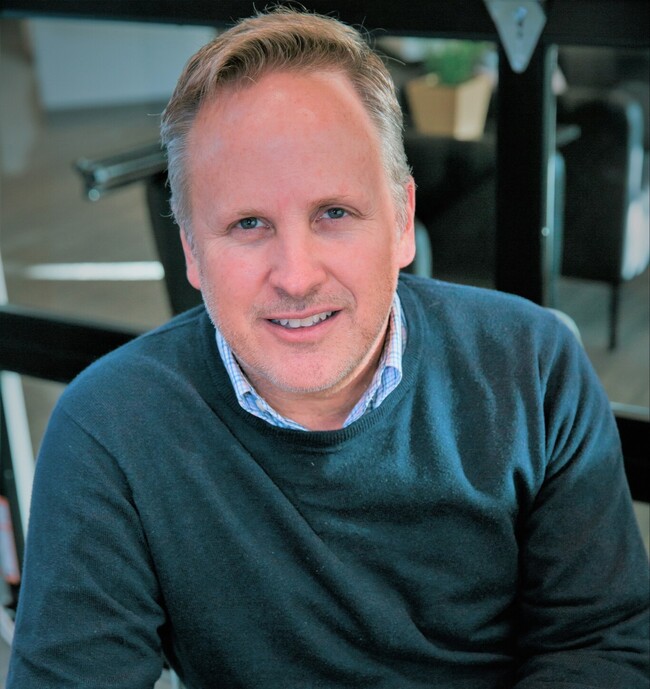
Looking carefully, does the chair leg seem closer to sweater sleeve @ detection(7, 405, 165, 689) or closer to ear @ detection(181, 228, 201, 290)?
ear @ detection(181, 228, 201, 290)

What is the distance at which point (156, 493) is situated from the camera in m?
1.16

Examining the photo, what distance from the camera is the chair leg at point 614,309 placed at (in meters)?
2.31

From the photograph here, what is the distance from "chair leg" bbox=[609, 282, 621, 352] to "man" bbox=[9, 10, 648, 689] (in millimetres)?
1098

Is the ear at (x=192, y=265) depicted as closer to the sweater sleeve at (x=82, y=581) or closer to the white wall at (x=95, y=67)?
the sweater sleeve at (x=82, y=581)

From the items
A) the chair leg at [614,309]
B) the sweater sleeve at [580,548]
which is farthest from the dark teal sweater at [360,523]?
the chair leg at [614,309]

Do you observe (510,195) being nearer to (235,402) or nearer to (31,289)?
(235,402)

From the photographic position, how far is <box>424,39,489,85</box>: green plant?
2.67 meters

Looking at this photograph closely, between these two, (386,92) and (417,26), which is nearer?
(386,92)

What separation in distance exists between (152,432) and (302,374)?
0.20m

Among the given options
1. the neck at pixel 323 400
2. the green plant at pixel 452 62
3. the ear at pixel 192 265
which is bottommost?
the neck at pixel 323 400

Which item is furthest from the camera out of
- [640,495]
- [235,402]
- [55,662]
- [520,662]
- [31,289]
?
[31,289]

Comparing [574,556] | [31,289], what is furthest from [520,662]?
[31,289]

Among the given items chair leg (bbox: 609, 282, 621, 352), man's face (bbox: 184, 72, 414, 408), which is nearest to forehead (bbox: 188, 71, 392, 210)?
man's face (bbox: 184, 72, 414, 408)

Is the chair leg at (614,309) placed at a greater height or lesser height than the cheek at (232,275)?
lesser
